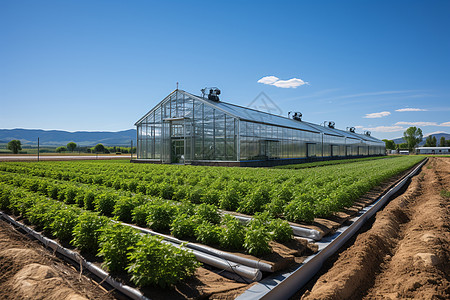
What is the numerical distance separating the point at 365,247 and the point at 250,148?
23.8 m

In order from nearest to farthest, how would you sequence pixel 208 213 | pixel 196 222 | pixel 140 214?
1. pixel 196 222
2. pixel 208 213
3. pixel 140 214

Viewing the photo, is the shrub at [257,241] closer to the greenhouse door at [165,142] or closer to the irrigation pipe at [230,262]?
the irrigation pipe at [230,262]

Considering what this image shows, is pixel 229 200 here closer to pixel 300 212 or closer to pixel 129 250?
pixel 300 212

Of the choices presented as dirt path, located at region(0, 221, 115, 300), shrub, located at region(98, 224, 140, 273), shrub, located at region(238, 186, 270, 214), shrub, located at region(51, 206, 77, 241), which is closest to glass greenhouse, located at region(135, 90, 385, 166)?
shrub, located at region(238, 186, 270, 214)

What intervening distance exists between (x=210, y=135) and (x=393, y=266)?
25361 millimetres

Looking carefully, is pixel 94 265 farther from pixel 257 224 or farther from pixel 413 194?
pixel 413 194

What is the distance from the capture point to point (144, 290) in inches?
166

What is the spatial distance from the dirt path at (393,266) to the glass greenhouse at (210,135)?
2056 cm

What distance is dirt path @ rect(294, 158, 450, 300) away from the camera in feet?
14.7

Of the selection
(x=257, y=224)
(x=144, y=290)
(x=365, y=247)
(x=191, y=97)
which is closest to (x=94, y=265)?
(x=144, y=290)

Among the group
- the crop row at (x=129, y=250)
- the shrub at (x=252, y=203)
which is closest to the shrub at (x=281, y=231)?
the crop row at (x=129, y=250)

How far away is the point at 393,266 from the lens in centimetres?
560

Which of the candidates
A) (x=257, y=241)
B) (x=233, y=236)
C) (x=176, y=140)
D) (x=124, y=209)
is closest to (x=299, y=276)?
(x=257, y=241)

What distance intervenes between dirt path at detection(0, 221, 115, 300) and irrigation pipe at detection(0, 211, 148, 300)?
17 centimetres
